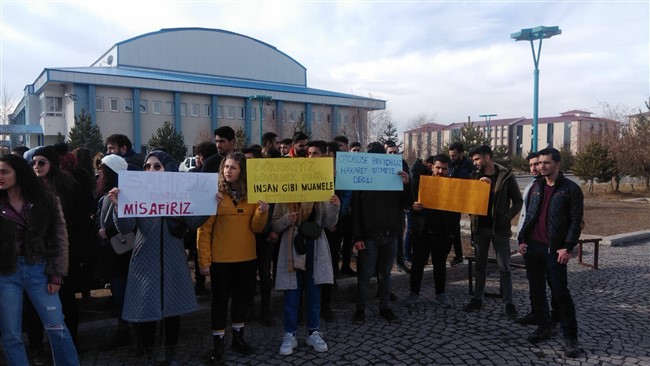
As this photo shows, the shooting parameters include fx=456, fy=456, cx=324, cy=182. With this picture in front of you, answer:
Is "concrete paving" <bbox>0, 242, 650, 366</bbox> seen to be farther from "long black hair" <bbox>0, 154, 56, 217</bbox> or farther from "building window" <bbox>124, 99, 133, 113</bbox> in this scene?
"building window" <bbox>124, 99, 133, 113</bbox>

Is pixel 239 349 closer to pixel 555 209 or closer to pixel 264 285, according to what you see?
pixel 264 285

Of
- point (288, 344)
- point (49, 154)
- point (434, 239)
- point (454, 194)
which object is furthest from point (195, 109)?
point (288, 344)

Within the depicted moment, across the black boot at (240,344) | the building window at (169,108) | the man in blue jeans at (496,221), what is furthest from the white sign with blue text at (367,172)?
the building window at (169,108)

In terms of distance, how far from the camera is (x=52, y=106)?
4538 centimetres

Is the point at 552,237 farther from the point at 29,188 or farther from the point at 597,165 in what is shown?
the point at 597,165

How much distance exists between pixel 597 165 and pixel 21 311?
27601mm

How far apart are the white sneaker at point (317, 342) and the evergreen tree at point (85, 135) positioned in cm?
3924

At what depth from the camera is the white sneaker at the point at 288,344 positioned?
4.60m

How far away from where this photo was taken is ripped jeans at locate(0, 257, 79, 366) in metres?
3.54

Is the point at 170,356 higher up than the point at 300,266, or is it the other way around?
the point at 300,266

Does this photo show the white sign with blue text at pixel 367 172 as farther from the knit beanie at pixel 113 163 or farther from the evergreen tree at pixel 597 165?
the evergreen tree at pixel 597 165

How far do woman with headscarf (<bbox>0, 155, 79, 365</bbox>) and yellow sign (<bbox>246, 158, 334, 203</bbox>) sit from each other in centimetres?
171

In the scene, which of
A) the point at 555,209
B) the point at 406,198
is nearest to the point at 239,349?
the point at 406,198

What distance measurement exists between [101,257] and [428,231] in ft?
13.0
